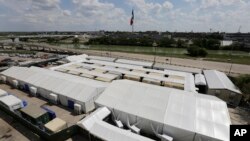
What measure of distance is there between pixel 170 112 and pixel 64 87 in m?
18.4

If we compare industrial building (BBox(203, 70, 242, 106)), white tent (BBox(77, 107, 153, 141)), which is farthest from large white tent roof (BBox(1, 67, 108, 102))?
industrial building (BBox(203, 70, 242, 106))

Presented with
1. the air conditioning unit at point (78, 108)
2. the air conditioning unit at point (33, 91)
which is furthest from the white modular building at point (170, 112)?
the air conditioning unit at point (33, 91)

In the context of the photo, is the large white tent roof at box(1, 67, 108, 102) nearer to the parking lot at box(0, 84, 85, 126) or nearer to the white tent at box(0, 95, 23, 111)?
the parking lot at box(0, 84, 85, 126)

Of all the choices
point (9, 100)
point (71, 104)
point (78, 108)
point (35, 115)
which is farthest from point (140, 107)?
point (9, 100)

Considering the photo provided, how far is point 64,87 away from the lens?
27.2 metres

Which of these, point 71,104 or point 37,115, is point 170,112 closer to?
point 71,104

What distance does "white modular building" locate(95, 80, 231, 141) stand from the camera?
1675 cm

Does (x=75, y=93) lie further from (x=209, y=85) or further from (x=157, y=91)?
(x=209, y=85)

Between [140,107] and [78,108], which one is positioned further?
[78,108]

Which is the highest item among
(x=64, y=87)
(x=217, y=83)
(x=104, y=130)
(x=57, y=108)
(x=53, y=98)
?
(x=217, y=83)

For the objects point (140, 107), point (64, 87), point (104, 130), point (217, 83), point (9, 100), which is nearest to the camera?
point (104, 130)

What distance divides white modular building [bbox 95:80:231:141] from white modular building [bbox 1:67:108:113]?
2562 mm

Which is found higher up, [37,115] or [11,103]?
[11,103]

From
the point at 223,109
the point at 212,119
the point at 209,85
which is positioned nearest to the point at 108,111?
the point at 212,119
